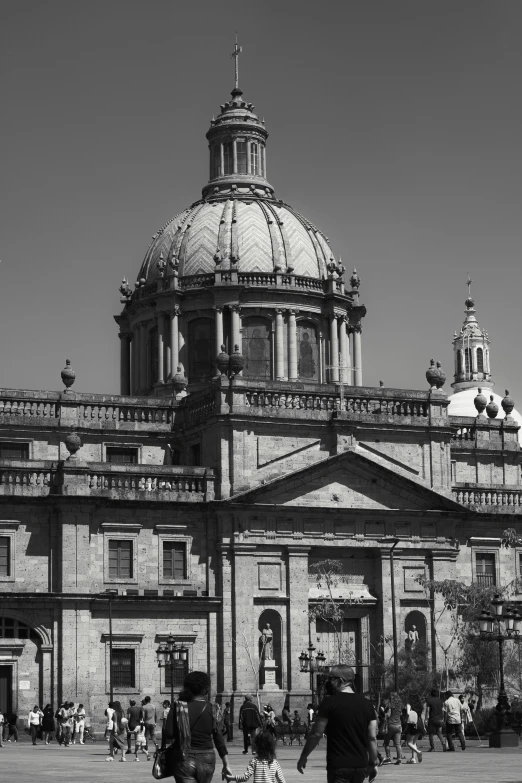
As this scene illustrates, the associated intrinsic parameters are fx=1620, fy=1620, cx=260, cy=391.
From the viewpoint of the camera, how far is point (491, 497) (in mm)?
69875

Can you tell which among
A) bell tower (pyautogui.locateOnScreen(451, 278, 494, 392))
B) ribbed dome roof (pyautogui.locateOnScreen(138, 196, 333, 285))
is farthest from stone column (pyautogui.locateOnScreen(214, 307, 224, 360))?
bell tower (pyautogui.locateOnScreen(451, 278, 494, 392))

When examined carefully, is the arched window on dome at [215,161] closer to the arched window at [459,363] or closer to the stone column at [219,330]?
the stone column at [219,330]

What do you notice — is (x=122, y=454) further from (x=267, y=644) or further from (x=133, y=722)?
(x=133, y=722)

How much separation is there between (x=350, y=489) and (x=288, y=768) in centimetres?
2986

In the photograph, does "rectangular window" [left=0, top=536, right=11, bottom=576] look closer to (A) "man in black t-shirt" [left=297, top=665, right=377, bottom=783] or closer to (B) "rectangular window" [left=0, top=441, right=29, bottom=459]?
(B) "rectangular window" [left=0, top=441, right=29, bottom=459]

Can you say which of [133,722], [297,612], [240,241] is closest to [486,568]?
[297,612]

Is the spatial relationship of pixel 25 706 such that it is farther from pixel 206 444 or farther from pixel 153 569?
pixel 206 444

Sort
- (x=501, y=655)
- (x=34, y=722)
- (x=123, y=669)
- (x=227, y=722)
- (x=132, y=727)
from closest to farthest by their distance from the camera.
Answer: (x=501, y=655), (x=132, y=727), (x=34, y=722), (x=227, y=722), (x=123, y=669)

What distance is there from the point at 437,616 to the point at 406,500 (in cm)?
493

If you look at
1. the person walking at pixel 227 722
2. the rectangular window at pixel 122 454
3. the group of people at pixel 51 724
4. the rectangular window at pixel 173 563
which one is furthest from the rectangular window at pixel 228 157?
the group of people at pixel 51 724

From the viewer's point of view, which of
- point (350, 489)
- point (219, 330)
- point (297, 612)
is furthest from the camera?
point (219, 330)

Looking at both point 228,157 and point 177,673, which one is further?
point 228,157

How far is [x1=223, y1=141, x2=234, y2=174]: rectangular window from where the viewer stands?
85.8m

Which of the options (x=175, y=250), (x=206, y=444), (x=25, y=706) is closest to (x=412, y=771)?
(x=25, y=706)
